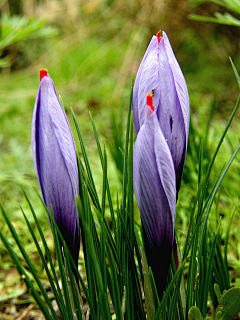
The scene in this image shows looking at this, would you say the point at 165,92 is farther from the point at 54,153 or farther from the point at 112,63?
the point at 112,63

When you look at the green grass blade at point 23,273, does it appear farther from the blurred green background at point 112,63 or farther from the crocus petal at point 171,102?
the blurred green background at point 112,63

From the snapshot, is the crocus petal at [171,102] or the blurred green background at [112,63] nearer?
the crocus petal at [171,102]

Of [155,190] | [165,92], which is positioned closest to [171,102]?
[165,92]

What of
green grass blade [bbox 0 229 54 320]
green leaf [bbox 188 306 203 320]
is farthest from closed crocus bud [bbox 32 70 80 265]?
green leaf [bbox 188 306 203 320]

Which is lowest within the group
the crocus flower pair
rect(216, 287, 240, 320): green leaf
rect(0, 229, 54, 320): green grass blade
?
rect(216, 287, 240, 320): green leaf

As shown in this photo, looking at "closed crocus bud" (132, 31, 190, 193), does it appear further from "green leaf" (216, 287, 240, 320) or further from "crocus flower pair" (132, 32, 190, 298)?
"green leaf" (216, 287, 240, 320)

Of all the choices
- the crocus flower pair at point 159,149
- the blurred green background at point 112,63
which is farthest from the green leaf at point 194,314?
the blurred green background at point 112,63
